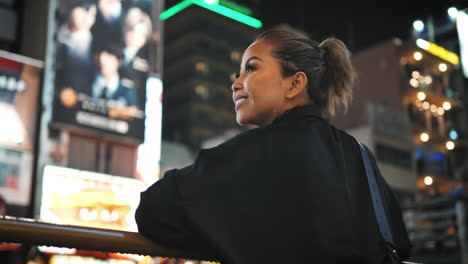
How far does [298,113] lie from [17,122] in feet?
30.9

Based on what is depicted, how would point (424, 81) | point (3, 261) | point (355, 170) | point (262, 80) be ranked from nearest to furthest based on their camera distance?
point (355, 170)
point (262, 80)
point (3, 261)
point (424, 81)

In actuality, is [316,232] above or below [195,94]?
below

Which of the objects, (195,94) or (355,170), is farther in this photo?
(195,94)

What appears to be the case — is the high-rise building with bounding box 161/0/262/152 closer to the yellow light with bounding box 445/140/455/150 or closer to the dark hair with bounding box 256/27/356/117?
the yellow light with bounding box 445/140/455/150

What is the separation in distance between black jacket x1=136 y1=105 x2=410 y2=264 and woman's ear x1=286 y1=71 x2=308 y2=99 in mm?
273

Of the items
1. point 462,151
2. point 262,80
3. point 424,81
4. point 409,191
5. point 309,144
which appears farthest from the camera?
point 462,151

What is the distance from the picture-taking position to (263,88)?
1626mm

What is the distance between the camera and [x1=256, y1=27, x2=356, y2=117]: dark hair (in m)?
1.65

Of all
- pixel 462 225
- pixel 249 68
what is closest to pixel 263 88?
pixel 249 68

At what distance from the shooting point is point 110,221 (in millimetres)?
11211

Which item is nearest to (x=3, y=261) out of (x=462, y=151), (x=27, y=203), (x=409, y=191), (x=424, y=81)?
(x=27, y=203)

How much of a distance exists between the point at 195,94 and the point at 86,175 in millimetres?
43579

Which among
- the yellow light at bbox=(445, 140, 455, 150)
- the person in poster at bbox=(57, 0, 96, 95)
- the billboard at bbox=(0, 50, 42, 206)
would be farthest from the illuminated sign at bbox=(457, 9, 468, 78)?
the yellow light at bbox=(445, 140, 455, 150)

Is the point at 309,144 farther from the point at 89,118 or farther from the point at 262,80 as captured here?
the point at 89,118
